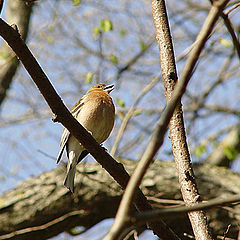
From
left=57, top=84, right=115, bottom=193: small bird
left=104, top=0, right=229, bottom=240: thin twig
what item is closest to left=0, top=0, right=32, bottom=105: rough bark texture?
left=57, top=84, right=115, bottom=193: small bird

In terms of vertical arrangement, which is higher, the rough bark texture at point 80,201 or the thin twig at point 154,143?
the rough bark texture at point 80,201

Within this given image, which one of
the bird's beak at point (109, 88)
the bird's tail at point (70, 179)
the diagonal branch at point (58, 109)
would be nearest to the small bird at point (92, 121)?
the bird's tail at point (70, 179)

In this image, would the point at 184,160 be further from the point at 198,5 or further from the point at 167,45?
the point at 198,5

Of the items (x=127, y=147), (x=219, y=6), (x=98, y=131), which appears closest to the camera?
(x=219, y=6)

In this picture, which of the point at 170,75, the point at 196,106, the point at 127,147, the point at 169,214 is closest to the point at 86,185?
the point at 127,147

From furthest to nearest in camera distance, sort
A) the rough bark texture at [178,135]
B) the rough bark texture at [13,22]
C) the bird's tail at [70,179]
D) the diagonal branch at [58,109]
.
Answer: the rough bark texture at [13,22] < the bird's tail at [70,179] < the rough bark texture at [178,135] < the diagonal branch at [58,109]

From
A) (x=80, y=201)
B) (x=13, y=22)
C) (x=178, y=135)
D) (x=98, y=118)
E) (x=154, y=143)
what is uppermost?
(x=13, y=22)

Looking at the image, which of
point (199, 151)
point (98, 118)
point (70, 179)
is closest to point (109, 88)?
point (98, 118)

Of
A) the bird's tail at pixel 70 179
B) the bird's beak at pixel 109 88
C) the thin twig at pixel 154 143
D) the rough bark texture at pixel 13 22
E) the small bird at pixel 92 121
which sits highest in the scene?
the rough bark texture at pixel 13 22

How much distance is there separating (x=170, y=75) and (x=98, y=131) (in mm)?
2220

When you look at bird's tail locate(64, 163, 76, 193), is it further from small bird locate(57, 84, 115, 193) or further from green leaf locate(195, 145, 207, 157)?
green leaf locate(195, 145, 207, 157)

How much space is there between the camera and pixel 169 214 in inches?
57.9

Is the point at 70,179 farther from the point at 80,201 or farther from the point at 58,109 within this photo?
the point at 58,109

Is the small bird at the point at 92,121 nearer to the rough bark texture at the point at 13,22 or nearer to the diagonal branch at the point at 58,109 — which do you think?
the diagonal branch at the point at 58,109
